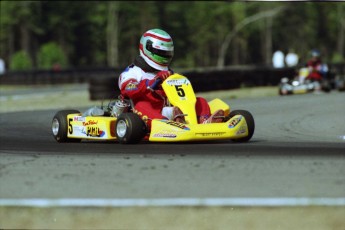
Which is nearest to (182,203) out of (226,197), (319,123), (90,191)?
(226,197)

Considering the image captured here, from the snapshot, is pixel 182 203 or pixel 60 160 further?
pixel 60 160

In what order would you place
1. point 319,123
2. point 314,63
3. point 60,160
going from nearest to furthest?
1. point 60,160
2. point 319,123
3. point 314,63

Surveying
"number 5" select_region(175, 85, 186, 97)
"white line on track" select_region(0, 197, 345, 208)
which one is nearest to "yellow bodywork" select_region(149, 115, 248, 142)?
"number 5" select_region(175, 85, 186, 97)

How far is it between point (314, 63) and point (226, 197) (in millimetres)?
21289

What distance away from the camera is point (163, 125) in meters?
9.96

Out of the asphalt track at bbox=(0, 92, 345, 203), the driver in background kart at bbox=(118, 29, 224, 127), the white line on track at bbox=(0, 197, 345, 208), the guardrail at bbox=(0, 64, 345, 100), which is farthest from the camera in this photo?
the guardrail at bbox=(0, 64, 345, 100)

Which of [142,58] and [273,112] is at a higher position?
[142,58]

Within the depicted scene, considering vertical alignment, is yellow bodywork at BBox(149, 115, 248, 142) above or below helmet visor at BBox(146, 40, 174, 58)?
below

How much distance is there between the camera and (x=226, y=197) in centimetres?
574

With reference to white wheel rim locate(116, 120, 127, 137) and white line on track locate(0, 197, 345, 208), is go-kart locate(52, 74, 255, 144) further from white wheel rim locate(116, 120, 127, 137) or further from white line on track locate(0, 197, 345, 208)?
white line on track locate(0, 197, 345, 208)

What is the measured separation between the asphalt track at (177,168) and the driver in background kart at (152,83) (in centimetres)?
37

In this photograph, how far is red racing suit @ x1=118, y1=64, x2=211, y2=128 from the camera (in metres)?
10.4

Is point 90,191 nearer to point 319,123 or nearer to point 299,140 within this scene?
point 299,140

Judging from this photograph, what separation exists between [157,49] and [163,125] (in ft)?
3.95
